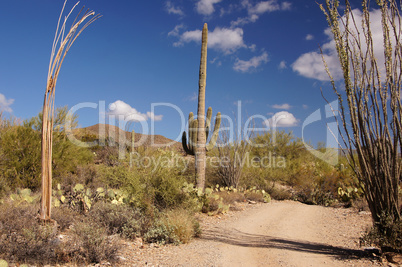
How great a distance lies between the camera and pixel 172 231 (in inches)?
239

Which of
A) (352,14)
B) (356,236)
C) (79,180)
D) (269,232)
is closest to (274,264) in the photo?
(269,232)

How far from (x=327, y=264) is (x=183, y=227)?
2.73 m

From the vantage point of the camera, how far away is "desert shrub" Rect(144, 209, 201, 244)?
601cm

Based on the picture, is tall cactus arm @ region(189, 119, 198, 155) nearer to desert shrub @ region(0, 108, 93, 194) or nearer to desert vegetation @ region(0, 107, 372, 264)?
desert vegetation @ region(0, 107, 372, 264)

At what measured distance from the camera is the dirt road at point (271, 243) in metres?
5.01

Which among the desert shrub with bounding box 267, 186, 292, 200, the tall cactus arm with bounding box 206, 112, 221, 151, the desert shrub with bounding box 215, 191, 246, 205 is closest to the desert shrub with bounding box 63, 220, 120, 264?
the desert shrub with bounding box 215, 191, 246, 205

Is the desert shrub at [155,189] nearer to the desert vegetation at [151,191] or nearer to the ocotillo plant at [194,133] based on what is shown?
the desert vegetation at [151,191]

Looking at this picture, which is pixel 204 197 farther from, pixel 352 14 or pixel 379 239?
pixel 352 14

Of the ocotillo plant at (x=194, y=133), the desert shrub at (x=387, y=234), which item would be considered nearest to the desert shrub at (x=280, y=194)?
the ocotillo plant at (x=194, y=133)

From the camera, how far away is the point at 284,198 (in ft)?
45.3

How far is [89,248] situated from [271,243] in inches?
136

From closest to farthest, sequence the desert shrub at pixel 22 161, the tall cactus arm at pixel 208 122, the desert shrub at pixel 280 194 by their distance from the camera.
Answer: the desert shrub at pixel 22 161
the tall cactus arm at pixel 208 122
the desert shrub at pixel 280 194

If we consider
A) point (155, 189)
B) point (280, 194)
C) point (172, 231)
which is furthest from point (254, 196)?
point (172, 231)

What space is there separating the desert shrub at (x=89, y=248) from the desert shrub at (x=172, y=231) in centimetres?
117
